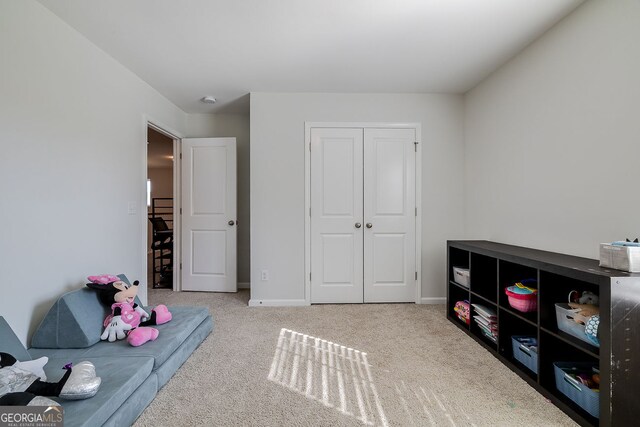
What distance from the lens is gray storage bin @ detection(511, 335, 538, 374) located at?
1703 millimetres

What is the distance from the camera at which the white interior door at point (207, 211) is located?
11.9 ft

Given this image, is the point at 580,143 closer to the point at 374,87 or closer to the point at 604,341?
the point at 604,341

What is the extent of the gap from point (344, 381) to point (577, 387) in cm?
124

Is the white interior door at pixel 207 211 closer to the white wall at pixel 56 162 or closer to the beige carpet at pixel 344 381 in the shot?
the white wall at pixel 56 162

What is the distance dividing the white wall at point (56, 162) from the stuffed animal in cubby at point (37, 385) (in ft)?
1.82

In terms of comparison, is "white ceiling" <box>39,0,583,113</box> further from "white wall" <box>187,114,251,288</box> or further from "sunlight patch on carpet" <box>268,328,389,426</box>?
"sunlight patch on carpet" <box>268,328,389,426</box>

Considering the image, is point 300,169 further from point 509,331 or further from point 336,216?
point 509,331

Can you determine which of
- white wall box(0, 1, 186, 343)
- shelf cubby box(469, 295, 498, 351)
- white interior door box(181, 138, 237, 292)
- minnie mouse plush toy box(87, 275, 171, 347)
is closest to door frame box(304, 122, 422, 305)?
shelf cubby box(469, 295, 498, 351)

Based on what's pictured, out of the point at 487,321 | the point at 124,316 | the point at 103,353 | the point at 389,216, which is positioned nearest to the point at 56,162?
the point at 124,316

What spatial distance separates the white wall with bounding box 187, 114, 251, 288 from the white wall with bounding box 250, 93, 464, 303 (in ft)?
2.72

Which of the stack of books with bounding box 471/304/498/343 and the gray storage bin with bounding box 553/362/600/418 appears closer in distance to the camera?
the gray storage bin with bounding box 553/362/600/418

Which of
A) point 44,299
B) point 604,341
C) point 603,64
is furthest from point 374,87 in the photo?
point 44,299

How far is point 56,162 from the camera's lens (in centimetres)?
186

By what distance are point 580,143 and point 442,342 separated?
68.9 inches
